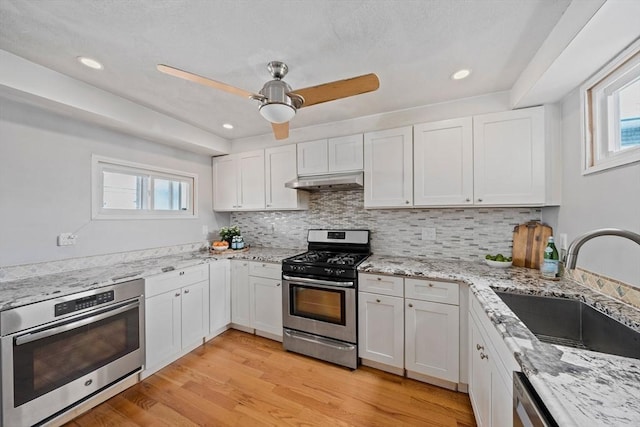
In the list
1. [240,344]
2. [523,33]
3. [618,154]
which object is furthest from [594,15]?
[240,344]

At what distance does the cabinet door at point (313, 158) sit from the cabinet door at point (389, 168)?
0.47 m

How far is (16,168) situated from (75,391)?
5.53 feet

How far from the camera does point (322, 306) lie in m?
2.38

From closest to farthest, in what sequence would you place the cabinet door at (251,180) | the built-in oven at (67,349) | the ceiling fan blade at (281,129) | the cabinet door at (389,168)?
the built-in oven at (67,349) → the ceiling fan blade at (281,129) → the cabinet door at (389,168) → the cabinet door at (251,180)

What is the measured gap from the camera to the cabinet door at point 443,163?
2.17 meters

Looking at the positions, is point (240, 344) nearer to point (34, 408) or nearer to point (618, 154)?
point (34, 408)

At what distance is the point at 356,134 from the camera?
8.63ft

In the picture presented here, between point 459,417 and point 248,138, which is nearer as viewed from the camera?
point 459,417

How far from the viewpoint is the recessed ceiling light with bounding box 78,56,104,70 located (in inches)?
65.9

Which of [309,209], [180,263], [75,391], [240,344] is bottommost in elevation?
[240,344]

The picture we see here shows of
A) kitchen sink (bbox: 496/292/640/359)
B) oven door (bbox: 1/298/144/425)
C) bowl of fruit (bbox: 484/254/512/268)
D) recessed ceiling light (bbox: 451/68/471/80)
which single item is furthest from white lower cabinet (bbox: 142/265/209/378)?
recessed ceiling light (bbox: 451/68/471/80)

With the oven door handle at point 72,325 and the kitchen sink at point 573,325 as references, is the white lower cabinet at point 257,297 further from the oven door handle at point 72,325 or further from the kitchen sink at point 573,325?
the kitchen sink at point 573,325

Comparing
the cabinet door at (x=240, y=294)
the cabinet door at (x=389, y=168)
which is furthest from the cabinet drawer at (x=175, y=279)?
the cabinet door at (x=389, y=168)

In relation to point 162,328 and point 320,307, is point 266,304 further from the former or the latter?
point 162,328
